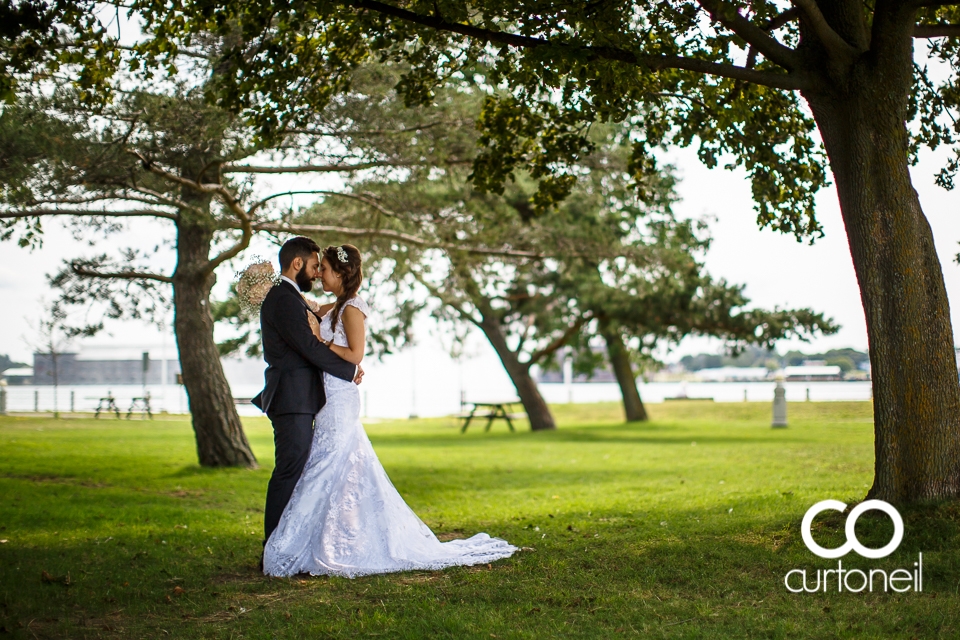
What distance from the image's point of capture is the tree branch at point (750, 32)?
6316 mm

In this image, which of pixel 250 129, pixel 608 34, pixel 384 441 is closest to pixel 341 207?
pixel 250 129

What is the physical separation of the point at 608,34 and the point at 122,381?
1355 inches

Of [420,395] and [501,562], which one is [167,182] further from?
[420,395]

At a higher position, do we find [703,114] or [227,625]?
[703,114]

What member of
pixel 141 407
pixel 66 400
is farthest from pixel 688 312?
pixel 66 400

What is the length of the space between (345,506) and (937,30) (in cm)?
605

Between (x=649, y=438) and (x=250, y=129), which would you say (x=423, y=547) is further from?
(x=649, y=438)

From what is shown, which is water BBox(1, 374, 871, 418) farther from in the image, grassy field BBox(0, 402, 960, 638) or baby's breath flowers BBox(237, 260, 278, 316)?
baby's breath flowers BBox(237, 260, 278, 316)

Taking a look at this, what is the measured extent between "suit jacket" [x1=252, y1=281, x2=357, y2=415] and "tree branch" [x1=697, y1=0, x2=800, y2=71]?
11.7 feet

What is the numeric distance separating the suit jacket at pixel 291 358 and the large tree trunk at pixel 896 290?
399cm

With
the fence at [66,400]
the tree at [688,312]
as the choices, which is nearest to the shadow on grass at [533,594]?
the tree at [688,312]

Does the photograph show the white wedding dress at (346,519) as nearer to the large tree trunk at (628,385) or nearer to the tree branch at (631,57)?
the tree branch at (631,57)

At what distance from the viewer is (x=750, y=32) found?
698 cm

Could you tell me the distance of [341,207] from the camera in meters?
16.0
